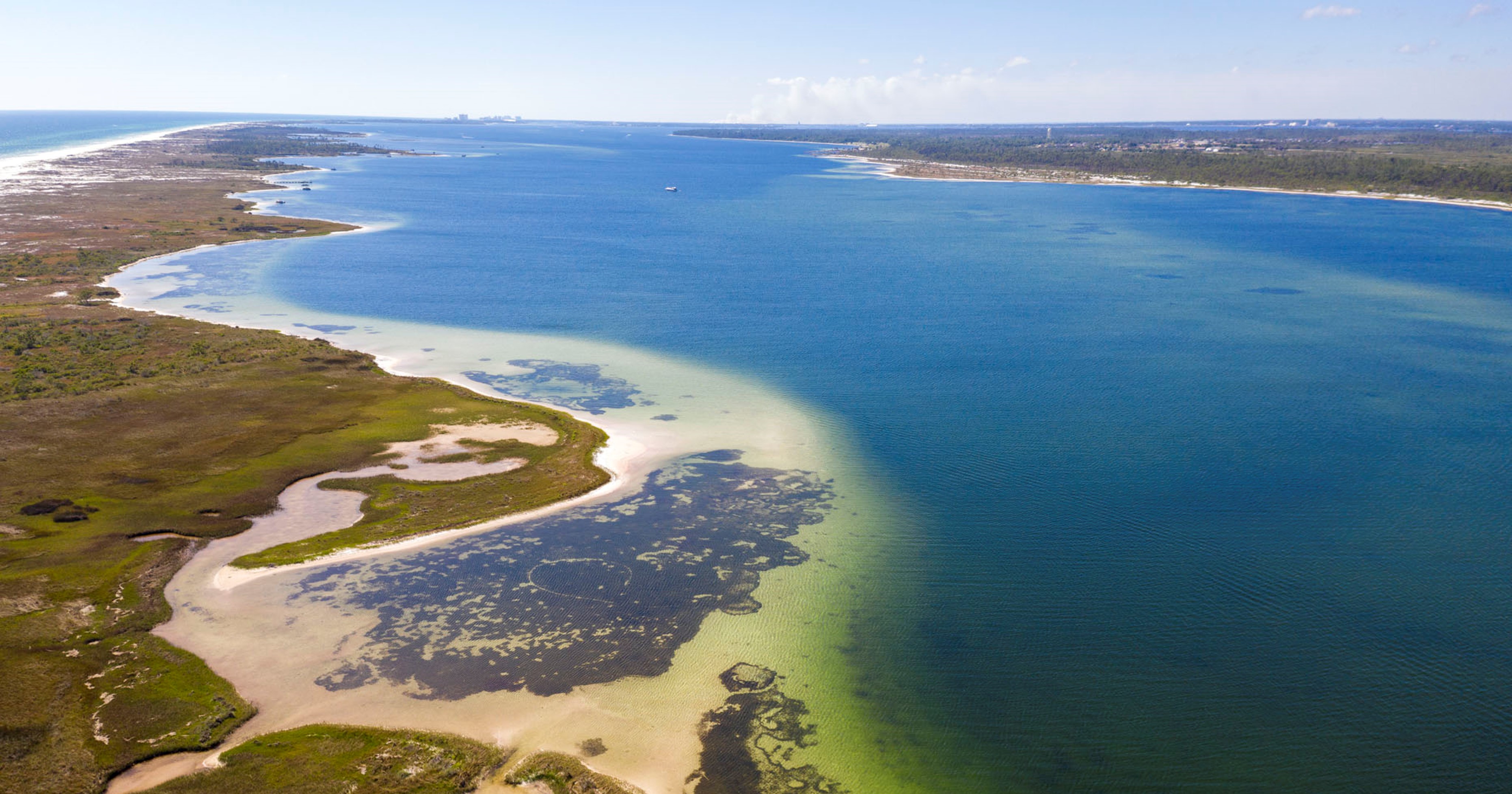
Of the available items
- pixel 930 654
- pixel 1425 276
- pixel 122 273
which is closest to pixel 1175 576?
pixel 930 654

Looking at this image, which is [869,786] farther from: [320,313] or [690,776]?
[320,313]

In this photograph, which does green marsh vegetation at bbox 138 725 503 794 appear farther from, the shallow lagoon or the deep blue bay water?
the deep blue bay water

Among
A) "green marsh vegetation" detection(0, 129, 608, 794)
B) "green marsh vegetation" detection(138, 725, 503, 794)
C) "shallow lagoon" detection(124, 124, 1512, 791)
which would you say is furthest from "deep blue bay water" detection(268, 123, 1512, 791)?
"green marsh vegetation" detection(0, 129, 608, 794)

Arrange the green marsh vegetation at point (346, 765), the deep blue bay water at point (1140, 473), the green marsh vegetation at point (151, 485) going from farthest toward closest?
the deep blue bay water at point (1140, 473) < the green marsh vegetation at point (151, 485) < the green marsh vegetation at point (346, 765)

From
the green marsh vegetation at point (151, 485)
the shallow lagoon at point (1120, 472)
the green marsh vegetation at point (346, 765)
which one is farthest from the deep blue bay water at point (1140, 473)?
the green marsh vegetation at point (151, 485)

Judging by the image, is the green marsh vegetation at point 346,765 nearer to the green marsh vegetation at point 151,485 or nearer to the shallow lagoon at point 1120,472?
the green marsh vegetation at point 151,485

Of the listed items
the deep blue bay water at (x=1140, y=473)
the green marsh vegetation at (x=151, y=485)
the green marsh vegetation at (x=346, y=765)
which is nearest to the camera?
the green marsh vegetation at (x=346, y=765)

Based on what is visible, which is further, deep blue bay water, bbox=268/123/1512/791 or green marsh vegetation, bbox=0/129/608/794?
deep blue bay water, bbox=268/123/1512/791
